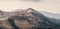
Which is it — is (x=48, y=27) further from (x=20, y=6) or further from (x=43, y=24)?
(x=20, y=6)

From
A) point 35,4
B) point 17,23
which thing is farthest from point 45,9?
point 17,23

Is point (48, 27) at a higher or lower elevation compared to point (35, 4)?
lower

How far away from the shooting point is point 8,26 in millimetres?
730

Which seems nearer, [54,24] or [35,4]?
[54,24]

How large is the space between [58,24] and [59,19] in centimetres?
6

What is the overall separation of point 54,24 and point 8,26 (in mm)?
337

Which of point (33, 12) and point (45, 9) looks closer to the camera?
point (33, 12)

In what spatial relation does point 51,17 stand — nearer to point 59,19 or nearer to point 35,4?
point 59,19

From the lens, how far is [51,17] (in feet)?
2.63

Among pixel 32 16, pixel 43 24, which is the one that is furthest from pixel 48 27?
pixel 32 16

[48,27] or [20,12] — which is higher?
[20,12]

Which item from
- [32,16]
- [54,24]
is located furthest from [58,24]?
[32,16]

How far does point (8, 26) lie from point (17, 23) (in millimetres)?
68

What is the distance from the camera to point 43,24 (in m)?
0.74
